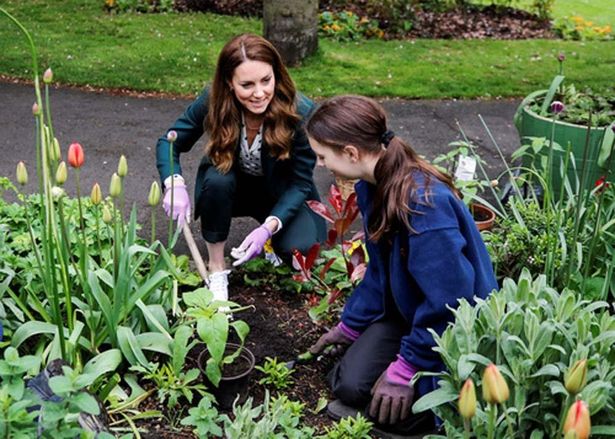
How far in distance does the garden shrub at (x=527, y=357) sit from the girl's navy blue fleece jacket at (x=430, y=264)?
377 millimetres

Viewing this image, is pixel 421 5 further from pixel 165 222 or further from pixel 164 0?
pixel 165 222

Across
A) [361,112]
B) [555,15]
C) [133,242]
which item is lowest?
[555,15]

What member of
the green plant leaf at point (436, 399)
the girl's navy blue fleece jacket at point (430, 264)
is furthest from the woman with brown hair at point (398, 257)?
the green plant leaf at point (436, 399)

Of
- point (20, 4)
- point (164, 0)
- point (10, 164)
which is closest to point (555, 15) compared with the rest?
point (164, 0)

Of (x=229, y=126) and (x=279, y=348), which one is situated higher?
(x=229, y=126)

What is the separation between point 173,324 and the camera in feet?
10.4

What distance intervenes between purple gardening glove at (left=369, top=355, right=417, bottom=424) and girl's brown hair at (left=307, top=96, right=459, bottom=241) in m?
0.44

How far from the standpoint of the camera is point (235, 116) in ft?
11.9

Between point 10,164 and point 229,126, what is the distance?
2386 millimetres

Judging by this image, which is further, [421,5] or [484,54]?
Result: [421,5]

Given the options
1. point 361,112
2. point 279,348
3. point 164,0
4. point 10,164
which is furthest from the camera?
point 164,0

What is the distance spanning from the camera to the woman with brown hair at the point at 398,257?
2.62 m

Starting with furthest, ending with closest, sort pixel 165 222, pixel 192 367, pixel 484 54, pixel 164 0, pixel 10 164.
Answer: pixel 164 0
pixel 484 54
pixel 10 164
pixel 165 222
pixel 192 367

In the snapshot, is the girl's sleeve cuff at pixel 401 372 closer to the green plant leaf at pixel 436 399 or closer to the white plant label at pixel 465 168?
the green plant leaf at pixel 436 399
